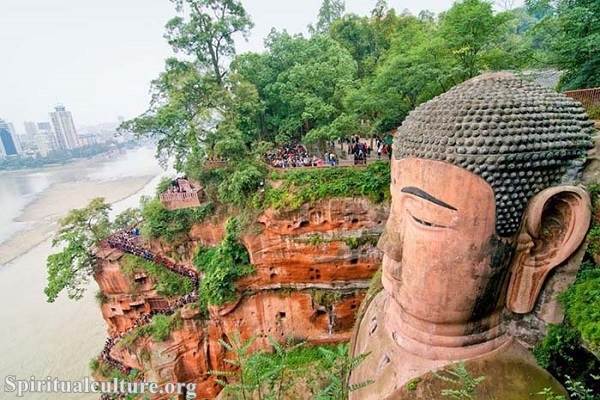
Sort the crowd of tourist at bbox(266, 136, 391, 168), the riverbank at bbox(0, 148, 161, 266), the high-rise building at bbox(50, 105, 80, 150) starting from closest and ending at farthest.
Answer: the crowd of tourist at bbox(266, 136, 391, 168), the riverbank at bbox(0, 148, 161, 266), the high-rise building at bbox(50, 105, 80, 150)

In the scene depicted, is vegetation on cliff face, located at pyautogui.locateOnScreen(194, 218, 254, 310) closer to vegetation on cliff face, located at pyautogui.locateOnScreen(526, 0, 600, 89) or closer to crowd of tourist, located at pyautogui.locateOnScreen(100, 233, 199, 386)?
crowd of tourist, located at pyautogui.locateOnScreen(100, 233, 199, 386)

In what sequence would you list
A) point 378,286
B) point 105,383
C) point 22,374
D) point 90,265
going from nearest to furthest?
point 378,286, point 105,383, point 90,265, point 22,374

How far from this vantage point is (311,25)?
99.4 ft

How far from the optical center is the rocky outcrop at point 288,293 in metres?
13.0

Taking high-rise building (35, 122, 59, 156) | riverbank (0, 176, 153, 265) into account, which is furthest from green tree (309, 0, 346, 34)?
high-rise building (35, 122, 59, 156)

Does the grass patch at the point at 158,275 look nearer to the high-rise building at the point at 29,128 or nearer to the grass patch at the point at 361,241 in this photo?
the grass patch at the point at 361,241

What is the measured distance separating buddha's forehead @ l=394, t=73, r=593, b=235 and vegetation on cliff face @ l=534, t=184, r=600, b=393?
2.08 ft

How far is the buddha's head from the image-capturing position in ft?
13.2

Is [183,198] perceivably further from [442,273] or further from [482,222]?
[482,222]

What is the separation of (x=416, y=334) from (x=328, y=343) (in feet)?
32.4

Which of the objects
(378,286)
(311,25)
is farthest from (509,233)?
(311,25)

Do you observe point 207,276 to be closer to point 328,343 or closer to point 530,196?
point 328,343

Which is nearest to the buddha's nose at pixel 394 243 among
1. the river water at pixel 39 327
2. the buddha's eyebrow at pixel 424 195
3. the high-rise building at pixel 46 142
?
the buddha's eyebrow at pixel 424 195

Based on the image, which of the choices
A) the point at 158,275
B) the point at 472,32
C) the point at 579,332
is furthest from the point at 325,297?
the point at 472,32
